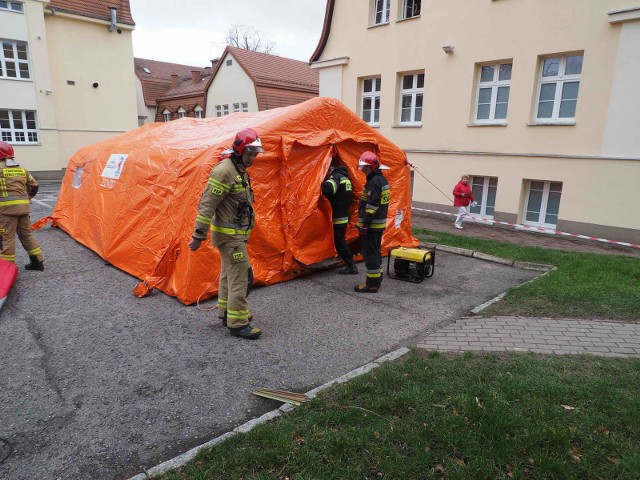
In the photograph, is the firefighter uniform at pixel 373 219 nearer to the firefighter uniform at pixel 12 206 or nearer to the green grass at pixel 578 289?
the green grass at pixel 578 289

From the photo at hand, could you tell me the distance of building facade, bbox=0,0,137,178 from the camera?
20281 mm

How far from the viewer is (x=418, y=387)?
362 centimetres

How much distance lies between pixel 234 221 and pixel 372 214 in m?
2.20

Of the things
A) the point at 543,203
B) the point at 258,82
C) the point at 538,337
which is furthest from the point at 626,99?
the point at 258,82

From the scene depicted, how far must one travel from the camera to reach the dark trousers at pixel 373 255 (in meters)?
6.31

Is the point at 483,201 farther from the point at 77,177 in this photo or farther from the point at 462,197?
the point at 77,177

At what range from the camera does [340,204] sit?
7012 millimetres

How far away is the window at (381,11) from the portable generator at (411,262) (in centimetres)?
1015

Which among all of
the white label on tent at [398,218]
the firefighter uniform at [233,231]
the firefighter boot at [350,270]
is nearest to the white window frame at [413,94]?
the white label on tent at [398,218]

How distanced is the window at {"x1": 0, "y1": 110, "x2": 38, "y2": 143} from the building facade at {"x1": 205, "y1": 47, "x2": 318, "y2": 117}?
11.5 m

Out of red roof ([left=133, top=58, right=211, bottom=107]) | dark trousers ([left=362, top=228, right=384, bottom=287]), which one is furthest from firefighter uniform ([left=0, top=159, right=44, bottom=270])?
red roof ([left=133, top=58, right=211, bottom=107])

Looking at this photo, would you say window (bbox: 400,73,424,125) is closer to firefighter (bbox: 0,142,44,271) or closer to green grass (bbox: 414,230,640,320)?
green grass (bbox: 414,230,640,320)

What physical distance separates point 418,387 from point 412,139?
1150 cm

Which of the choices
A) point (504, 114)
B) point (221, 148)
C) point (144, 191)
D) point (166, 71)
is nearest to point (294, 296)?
point (221, 148)
